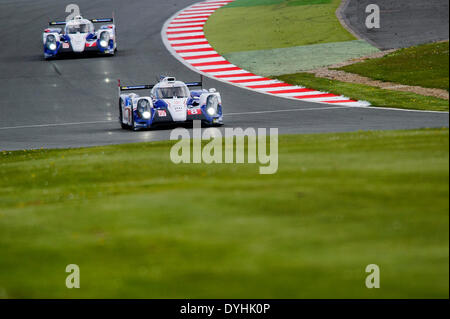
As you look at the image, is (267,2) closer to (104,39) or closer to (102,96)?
(104,39)

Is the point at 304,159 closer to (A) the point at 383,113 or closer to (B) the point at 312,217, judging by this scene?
(B) the point at 312,217

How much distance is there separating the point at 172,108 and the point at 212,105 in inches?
38.7

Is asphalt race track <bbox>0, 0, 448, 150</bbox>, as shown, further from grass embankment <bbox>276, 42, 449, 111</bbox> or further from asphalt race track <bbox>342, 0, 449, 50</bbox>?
asphalt race track <bbox>342, 0, 449, 50</bbox>

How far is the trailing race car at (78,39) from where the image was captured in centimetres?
3109

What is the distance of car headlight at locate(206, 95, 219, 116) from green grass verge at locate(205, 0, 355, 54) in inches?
473

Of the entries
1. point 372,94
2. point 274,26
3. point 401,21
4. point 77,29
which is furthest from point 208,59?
point 372,94

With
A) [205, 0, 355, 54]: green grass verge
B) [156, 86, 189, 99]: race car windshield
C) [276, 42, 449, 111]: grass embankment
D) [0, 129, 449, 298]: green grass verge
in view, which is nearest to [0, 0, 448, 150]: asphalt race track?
[276, 42, 449, 111]: grass embankment

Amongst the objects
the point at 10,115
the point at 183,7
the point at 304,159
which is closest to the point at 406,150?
the point at 304,159

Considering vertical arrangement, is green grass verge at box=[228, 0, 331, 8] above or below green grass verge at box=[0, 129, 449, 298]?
above

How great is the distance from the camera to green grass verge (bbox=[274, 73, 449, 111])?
19828mm

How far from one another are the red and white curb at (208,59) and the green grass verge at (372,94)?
298 mm

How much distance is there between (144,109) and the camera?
20047 mm

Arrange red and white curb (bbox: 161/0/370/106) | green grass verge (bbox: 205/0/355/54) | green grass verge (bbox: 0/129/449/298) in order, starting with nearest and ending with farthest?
1. green grass verge (bbox: 0/129/449/298)
2. red and white curb (bbox: 161/0/370/106)
3. green grass verge (bbox: 205/0/355/54)

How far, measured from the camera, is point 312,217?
765 centimetres
